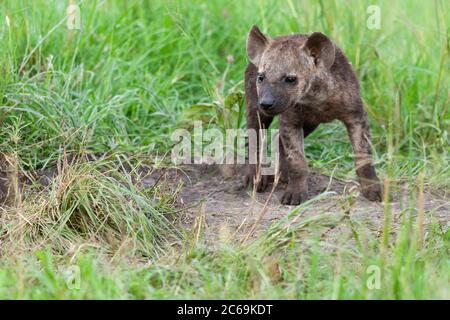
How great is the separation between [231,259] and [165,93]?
279 cm

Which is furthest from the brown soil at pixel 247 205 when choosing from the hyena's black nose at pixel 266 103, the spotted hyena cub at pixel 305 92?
the hyena's black nose at pixel 266 103

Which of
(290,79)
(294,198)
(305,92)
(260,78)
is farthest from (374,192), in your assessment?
(260,78)

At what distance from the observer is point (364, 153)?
18.6 feet

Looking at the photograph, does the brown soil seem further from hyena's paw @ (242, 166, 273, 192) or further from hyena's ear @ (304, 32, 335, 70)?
hyena's ear @ (304, 32, 335, 70)

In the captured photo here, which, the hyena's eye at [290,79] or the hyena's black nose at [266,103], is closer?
the hyena's black nose at [266,103]

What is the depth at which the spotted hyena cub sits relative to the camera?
214 inches

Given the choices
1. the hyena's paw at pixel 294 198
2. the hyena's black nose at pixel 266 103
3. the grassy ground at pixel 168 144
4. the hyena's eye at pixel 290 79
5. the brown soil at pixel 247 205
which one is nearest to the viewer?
the grassy ground at pixel 168 144

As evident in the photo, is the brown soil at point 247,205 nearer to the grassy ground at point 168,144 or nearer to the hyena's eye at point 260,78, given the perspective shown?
the grassy ground at point 168,144

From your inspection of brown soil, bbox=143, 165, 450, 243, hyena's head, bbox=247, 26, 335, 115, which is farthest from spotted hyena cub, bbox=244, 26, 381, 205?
brown soil, bbox=143, 165, 450, 243

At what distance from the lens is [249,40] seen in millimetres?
5734

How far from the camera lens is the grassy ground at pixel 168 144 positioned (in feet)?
13.4

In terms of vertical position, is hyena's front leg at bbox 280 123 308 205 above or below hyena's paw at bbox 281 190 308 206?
above

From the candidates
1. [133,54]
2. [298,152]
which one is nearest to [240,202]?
[298,152]

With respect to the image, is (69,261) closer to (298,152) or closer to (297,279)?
(297,279)
